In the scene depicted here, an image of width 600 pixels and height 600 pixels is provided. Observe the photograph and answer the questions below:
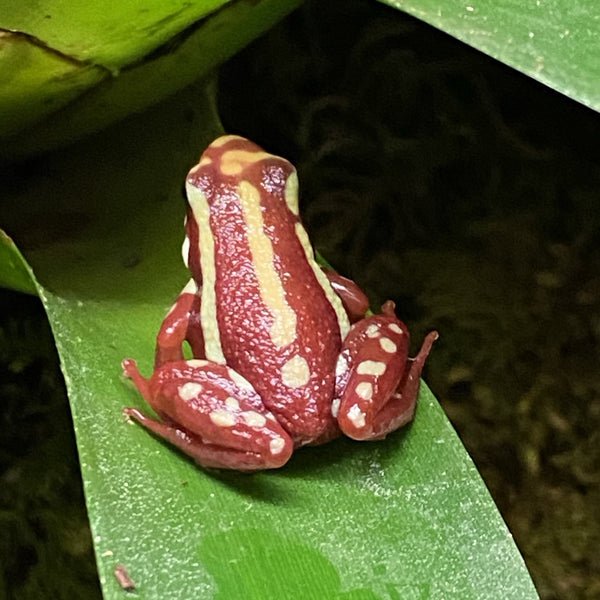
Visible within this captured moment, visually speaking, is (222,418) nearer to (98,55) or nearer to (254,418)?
(254,418)

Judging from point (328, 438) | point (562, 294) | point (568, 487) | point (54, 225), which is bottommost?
point (568, 487)

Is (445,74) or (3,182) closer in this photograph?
(3,182)

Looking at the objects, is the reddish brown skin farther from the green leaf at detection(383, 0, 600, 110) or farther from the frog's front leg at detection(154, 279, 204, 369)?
the green leaf at detection(383, 0, 600, 110)

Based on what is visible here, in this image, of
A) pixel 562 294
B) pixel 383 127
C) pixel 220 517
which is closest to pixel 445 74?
pixel 383 127

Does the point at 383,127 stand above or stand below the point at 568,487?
above

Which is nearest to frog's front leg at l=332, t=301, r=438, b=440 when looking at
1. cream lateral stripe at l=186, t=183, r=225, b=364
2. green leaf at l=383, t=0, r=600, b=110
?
cream lateral stripe at l=186, t=183, r=225, b=364

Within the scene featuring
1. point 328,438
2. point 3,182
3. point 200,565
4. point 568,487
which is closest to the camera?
point 200,565

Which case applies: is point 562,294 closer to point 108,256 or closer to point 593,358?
point 593,358
